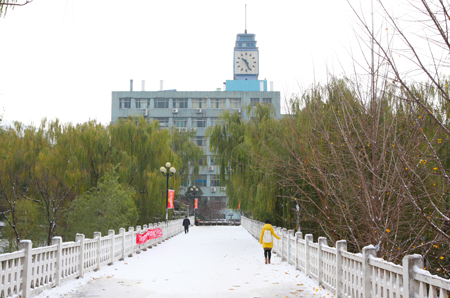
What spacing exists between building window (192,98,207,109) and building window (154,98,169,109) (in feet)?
13.5

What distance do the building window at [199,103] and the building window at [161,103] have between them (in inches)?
162

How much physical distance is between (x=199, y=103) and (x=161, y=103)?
19.0ft

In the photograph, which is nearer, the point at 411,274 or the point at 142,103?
the point at 411,274

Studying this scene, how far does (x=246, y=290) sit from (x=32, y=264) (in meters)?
3.81

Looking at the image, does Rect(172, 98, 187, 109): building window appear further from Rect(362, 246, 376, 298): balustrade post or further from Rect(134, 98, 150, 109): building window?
Rect(362, 246, 376, 298): balustrade post

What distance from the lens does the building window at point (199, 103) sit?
67812 millimetres

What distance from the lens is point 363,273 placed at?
20.4ft

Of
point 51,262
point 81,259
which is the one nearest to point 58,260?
point 51,262

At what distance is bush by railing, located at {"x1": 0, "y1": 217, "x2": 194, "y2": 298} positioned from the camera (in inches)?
258

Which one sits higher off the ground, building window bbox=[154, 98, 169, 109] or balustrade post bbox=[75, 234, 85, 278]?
building window bbox=[154, 98, 169, 109]

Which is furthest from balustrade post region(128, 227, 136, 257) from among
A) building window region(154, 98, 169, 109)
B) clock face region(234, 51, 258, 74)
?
clock face region(234, 51, 258, 74)

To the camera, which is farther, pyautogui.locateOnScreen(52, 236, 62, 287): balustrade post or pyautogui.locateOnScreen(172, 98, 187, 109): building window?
pyautogui.locateOnScreen(172, 98, 187, 109): building window

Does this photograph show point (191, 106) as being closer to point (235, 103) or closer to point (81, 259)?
point (235, 103)

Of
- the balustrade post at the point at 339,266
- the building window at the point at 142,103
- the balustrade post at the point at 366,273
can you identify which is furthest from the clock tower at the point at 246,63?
the balustrade post at the point at 366,273
